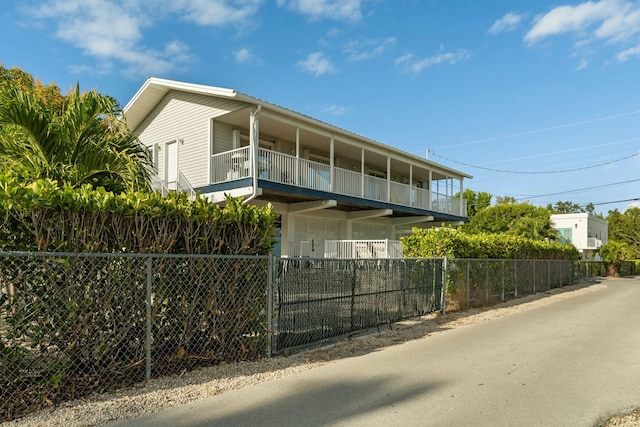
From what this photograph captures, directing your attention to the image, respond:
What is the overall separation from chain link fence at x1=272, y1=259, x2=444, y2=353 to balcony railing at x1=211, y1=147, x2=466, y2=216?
20.8 feet

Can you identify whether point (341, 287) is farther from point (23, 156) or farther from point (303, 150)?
point (303, 150)

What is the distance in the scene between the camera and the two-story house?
14.7 m

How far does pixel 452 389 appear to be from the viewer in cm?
520

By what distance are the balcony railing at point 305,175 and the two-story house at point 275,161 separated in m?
0.03

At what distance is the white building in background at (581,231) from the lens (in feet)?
151

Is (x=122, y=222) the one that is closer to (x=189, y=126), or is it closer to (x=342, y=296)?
(x=342, y=296)

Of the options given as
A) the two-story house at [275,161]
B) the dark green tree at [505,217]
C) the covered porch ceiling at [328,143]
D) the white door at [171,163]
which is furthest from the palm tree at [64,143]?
the dark green tree at [505,217]

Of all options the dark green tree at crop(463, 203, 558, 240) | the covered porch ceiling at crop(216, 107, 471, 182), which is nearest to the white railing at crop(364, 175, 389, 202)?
the covered porch ceiling at crop(216, 107, 471, 182)

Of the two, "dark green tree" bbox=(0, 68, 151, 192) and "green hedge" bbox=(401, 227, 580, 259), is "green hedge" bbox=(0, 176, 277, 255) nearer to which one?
"dark green tree" bbox=(0, 68, 151, 192)

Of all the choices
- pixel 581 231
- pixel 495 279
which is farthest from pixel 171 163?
pixel 581 231

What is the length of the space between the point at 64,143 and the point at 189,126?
33.9 feet

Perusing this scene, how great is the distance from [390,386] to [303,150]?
49.1 ft

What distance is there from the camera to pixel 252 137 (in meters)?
13.8

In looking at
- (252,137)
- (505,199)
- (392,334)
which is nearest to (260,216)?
(392,334)
